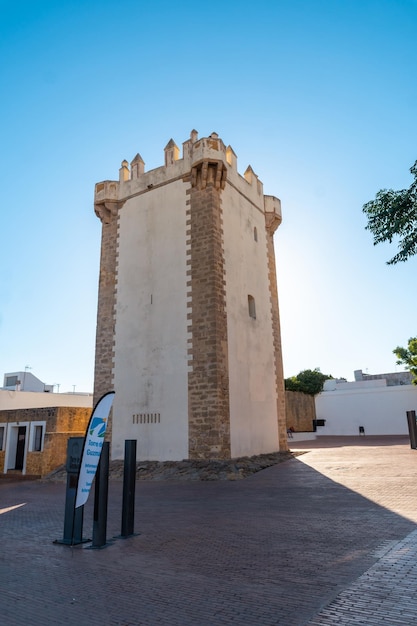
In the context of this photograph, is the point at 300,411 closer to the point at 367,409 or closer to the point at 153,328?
the point at 367,409

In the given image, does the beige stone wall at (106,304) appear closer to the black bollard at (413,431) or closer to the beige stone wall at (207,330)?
the beige stone wall at (207,330)

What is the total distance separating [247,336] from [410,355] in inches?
889

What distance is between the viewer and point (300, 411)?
3662 centimetres

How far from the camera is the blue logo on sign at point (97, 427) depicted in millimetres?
6453

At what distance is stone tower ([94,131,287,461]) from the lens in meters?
15.7

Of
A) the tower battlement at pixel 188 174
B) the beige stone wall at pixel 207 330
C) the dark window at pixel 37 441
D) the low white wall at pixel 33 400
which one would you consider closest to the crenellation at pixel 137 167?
the tower battlement at pixel 188 174

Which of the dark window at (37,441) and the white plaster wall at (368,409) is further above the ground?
the white plaster wall at (368,409)

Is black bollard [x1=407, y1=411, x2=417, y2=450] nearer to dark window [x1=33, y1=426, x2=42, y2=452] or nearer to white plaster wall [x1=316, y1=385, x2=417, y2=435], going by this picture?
dark window [x1=33, y1=426, x2=42, y2=452]

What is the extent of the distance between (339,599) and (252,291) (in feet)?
51.4

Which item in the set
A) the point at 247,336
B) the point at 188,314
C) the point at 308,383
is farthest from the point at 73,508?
the point at 308,383

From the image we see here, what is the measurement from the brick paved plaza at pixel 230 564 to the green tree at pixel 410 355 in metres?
26.7

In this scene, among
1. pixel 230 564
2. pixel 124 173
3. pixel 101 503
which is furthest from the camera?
pixel 124 173

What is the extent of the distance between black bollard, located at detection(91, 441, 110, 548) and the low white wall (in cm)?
2999

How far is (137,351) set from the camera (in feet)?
57.4
